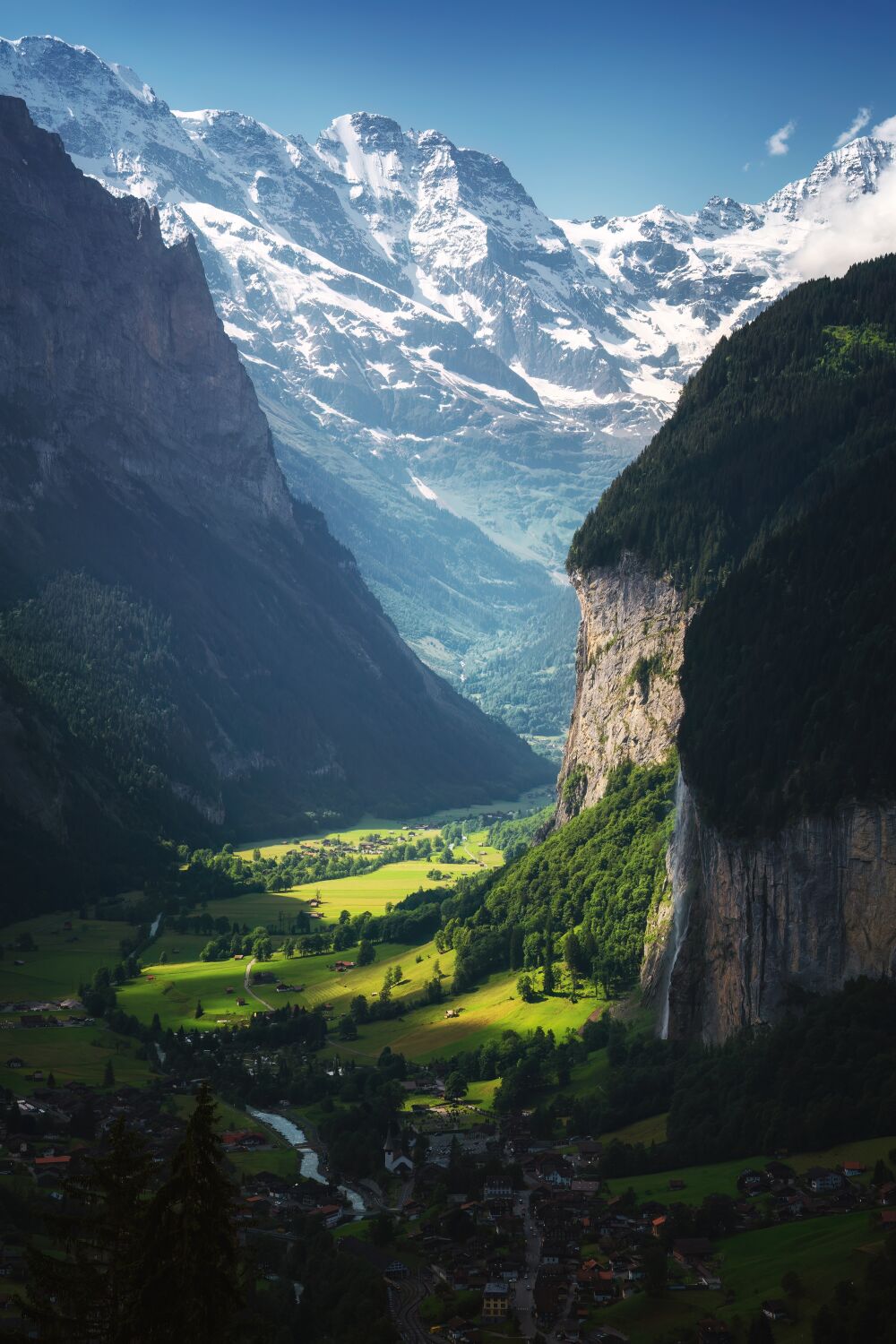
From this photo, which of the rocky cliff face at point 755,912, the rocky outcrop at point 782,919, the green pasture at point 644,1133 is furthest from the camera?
the green pasture at point 644,1133

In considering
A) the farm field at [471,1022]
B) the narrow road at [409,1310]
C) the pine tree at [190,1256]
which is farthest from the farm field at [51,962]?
the pine tree at [190,1256]

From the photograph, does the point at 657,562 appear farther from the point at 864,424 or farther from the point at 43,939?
the point at 43,939

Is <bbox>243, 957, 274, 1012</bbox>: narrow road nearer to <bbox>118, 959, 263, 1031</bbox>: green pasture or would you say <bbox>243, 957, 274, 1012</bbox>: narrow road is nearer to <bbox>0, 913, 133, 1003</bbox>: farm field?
<bbox>118, 959, 263, 1031</bbox>: green pasture

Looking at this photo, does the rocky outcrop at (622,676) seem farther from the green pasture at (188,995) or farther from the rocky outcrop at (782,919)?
the green pasture at (188,995)

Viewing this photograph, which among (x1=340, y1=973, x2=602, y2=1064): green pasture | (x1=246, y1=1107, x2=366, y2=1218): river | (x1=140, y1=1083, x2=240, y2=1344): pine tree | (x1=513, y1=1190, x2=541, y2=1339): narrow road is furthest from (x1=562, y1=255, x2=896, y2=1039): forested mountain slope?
(x1=140, y1=1083, x2=240, y2=1344): pine tree

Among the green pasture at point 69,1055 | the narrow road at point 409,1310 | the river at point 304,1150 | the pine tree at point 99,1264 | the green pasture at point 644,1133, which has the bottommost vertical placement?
the river at point 304,1150

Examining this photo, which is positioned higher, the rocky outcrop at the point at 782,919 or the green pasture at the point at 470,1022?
the rocky outcrop at the point at 782,919

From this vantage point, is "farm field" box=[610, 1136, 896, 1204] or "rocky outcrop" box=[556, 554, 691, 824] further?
"rocky outcrop" box=[556, 554, 691, 824]
